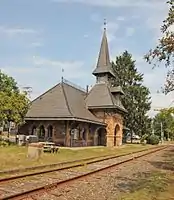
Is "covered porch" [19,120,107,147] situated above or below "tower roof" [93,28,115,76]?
below

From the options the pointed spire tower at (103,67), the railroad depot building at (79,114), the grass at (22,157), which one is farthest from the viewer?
the pointed spire tower at (103,67)

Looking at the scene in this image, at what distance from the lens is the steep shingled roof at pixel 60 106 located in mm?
34219

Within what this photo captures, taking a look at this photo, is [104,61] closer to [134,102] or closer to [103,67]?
[103,67]

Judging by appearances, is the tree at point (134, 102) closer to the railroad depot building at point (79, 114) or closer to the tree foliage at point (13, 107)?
the railroad depot building at point (79, 114)

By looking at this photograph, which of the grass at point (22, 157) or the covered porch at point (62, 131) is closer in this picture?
the grass at point (22, 157)

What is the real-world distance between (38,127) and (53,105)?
3.08m

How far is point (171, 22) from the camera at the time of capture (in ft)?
45.8

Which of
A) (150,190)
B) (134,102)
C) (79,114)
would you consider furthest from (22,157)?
(134,102)

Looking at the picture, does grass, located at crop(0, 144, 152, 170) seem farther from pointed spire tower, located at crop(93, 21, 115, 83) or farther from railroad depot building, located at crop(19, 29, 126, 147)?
pointed spire tower, located at crop(93, 21, 115, 83)

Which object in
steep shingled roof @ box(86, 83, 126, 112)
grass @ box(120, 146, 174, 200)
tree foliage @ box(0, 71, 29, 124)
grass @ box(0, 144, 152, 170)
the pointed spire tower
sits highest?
the pointed spire tower

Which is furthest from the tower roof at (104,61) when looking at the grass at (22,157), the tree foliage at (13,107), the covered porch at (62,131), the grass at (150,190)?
the grass at (150,190)

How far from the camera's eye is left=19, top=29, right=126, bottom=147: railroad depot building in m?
34.8

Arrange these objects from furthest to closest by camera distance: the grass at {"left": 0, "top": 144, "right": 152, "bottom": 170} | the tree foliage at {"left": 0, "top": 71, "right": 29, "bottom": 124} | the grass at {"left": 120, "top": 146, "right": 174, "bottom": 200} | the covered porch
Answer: the covered porch < the tree foliage at {"left": 0, "top": 71, "right": 29, "bottom": 124} < the grass at {"left": 0, "top": 144, "right": 152, "bottom": 170} < the grass at {"left": 120, "top": 146, "right": 174, "bottom": 200}

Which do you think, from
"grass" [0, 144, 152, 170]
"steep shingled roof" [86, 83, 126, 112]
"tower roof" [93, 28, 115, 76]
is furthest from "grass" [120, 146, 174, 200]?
"tower roof" [93, 28, 115, 76]
